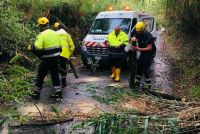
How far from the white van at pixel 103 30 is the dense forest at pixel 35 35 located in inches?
33.9

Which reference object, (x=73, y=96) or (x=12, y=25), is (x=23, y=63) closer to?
(x=12, y=25)

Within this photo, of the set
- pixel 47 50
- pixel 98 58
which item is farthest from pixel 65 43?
pixel 98 58

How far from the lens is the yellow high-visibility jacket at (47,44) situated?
28.8 ft

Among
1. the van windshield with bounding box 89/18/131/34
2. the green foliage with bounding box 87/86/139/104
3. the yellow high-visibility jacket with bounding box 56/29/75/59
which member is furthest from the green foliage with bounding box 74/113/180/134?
the van windshield with bounding box 89/18/131/34

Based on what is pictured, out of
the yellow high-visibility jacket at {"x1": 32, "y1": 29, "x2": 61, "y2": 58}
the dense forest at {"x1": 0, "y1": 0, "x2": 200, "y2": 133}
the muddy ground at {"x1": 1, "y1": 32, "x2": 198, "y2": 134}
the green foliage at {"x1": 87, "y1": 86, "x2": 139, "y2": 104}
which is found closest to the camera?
the muddy ground at {"x1": 1, "y1": 32, "x2": 198, "y2": 134}

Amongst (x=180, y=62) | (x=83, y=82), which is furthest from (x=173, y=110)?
(x=180, y=62)

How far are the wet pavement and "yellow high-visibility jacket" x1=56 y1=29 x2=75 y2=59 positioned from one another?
98 cm

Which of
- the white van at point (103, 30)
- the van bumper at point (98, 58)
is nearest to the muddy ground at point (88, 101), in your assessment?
the van bumper at point (98, 58)

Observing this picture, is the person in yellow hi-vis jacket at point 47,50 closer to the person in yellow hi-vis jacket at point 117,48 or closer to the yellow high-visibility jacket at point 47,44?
the yellow high-visibility jacket at point 47,44

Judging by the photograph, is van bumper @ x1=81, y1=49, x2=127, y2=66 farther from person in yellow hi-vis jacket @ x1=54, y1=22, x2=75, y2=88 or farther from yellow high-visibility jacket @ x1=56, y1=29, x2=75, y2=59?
yellow high-visibility jacket @ x1=56, y1=29, x2=75, y2=59

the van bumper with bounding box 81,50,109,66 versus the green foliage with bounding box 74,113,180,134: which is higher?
Result: the green foliage with bounding box 74,113,180,134

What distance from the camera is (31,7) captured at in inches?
583

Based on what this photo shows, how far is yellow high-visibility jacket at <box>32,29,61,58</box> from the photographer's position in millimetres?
8773

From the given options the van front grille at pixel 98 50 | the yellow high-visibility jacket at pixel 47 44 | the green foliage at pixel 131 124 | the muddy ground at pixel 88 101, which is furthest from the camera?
the van front grille at pixel 98 50
